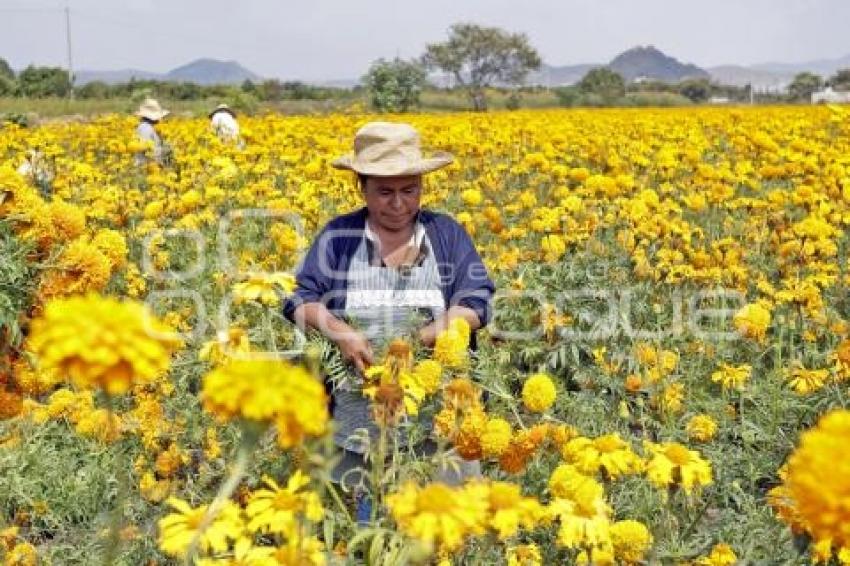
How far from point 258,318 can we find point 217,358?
8.14 feet

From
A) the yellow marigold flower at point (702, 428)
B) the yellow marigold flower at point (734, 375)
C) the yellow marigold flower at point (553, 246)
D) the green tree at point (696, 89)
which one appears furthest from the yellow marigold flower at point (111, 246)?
the green tree at point (696, 89)

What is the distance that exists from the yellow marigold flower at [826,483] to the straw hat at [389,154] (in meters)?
1.71

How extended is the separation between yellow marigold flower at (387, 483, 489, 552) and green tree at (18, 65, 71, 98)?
29.4 meters

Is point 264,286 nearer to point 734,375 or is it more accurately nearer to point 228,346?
point 228,346

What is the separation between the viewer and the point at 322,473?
0.90 meters

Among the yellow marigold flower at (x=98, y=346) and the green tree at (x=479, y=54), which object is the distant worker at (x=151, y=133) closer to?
the yellow marigold flower at (x=98, y=346)

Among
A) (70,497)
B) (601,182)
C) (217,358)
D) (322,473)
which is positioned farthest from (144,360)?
(601,182)

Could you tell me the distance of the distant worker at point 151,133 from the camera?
808 cm

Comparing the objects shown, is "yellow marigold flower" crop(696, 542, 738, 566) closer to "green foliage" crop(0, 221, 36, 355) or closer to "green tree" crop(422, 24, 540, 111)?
"green foliage" crop(0, 221, 36, 355)

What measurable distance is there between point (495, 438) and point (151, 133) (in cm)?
760

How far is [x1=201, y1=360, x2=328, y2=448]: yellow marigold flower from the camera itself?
0.87 metres

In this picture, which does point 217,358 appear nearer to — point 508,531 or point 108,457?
point 508,531

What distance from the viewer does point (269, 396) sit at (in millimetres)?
863

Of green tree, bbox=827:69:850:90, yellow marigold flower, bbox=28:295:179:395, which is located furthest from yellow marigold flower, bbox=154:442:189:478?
green tree, bbox=827:69:850:90
